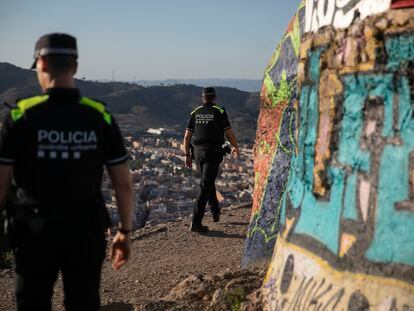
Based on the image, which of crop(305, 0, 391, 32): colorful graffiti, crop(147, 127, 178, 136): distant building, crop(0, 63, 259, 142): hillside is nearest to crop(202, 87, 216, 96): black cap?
crop(305, 0, 391, 32): colorful graffiti

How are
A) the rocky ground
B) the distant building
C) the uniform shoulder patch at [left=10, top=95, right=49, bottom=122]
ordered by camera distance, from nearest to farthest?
the uniform shoulder patch at [left=10, top=95, right=49, bottom=122] < the rocky ground < the distant building

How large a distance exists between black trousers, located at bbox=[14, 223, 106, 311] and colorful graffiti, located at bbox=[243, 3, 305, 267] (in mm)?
2581

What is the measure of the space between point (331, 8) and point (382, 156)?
1.04 meters

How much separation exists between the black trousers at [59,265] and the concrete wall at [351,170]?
1.25 meters

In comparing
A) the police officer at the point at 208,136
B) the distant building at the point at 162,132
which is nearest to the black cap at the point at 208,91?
the police officer at the point at 208,136

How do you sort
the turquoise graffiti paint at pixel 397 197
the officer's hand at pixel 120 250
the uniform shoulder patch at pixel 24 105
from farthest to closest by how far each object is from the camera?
the officer's hand at pixel 120 250 → the turquoise graffiti paint at pixel 397 197 → the uniform shoulder patch at pixel 24 105

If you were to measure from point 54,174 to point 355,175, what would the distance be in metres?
1.55

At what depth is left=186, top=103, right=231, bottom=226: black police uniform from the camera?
7.04m

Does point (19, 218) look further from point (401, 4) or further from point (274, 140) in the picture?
point (274, 140)

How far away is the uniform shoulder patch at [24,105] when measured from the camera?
2564 mm

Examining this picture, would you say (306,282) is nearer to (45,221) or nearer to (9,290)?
(45,221)

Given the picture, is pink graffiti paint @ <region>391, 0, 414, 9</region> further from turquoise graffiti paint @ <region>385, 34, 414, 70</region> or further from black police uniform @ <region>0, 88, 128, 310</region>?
black police uniform @ <region>0, 88, 128, 310</region>

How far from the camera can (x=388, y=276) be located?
9.00ft

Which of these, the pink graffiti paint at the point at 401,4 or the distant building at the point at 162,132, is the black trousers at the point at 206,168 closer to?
the pink graffiti paint at the point at 401,4
